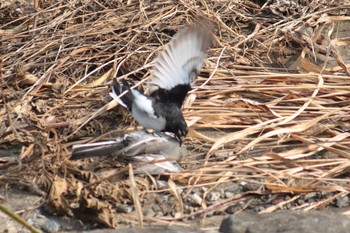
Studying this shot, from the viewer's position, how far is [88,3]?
5848mm

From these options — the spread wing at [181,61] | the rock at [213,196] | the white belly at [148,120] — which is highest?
the spread wing at [181,61]

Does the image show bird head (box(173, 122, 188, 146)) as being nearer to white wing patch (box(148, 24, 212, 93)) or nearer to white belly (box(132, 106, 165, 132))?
white belly (box(132, 106, 165, 132))

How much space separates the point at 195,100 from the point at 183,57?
2.16 ft

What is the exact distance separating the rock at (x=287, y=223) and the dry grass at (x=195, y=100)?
0.25 m

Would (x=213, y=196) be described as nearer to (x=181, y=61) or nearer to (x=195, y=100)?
(x=181, y=61)

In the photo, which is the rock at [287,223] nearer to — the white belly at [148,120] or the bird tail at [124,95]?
the white belly at [148,120]

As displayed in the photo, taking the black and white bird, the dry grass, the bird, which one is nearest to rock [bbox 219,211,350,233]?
the dry grass

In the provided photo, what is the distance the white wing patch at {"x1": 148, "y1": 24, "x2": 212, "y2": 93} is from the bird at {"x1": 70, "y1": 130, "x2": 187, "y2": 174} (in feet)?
0.90

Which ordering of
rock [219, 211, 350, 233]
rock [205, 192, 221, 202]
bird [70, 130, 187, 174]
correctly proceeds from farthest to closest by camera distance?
1. bird [70, 130, 187, 174]
2. rock [205, 192, 221, 202]
3. rock [219, 211, 350, 233]

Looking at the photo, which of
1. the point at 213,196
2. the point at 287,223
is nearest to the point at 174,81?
the point at 213,196

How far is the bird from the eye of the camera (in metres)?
4.23

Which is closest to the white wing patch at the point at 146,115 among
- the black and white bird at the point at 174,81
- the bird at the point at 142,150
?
the black and white bird at the point at 174,81

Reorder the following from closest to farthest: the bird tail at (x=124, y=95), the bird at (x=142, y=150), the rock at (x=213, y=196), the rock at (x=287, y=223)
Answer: the rock at (x=287, y=223), the rock at (x=213, y=196), the bird at (x=142, y=150), the bird tail at (x=124, y=95)

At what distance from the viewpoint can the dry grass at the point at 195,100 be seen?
13.5 feet
